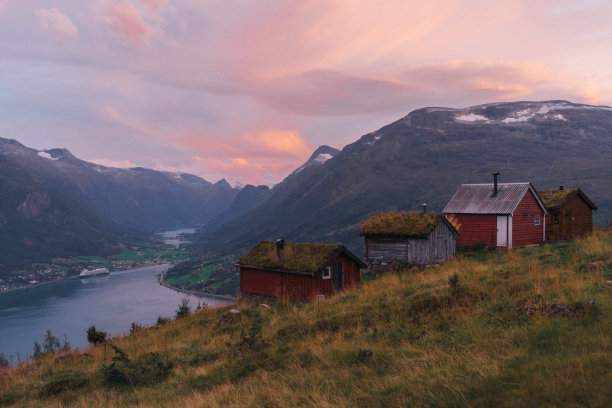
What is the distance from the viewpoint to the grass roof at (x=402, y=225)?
119 feet

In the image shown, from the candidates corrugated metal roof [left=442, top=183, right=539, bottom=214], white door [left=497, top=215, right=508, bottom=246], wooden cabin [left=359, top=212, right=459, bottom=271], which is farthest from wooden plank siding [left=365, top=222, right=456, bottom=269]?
white door [left=497, top=215, right=508, bottom=246]

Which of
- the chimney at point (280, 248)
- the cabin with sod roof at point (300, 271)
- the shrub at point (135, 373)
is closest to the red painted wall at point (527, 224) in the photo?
the cabin with sod roof at point (300, 271)

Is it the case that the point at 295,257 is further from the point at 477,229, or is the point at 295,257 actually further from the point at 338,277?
the point at 477,229

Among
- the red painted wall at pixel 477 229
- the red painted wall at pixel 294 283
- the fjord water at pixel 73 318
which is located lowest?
the fjord water at pixel 73 318

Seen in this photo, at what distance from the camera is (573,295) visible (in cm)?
1174

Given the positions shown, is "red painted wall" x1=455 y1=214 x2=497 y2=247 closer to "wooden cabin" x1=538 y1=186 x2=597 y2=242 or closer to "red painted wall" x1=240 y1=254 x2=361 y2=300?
"wooden cabin" x1=538 y1=186 x2=597 y2=242

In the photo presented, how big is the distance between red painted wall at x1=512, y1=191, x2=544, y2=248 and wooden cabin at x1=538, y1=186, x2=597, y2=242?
1560 mm

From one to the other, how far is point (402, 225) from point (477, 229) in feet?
29.6

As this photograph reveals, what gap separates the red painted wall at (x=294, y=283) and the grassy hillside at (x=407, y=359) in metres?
12.8

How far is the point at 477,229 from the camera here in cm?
4084

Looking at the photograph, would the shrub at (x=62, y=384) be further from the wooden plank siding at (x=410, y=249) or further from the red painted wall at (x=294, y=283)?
the wooden plank siding at (x=410, y=249)

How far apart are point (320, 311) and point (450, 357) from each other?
10.00 metres

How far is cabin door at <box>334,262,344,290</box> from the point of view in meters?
33.2

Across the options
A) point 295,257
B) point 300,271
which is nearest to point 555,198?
point 295,257
